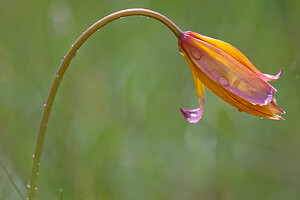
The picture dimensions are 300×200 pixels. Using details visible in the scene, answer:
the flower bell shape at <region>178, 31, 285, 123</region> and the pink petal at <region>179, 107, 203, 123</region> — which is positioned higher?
the flower bell shape at <region>178, 31, 285, 123</region>

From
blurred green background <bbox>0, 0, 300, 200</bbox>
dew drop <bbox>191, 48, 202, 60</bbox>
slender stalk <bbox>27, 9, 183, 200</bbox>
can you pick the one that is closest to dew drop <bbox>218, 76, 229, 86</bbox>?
dew drop <bbox>191, 48, 202, 60</bbox>

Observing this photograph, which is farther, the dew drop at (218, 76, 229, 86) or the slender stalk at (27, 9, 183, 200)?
the dew drop at (218, 76, 229, 86)

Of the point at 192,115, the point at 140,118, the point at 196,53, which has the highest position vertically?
the point at 196,53

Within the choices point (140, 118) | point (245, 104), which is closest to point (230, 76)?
point (245, 104)

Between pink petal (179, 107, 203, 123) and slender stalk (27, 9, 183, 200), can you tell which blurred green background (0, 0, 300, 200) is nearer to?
slender stalk (27, 9, 183, 200)

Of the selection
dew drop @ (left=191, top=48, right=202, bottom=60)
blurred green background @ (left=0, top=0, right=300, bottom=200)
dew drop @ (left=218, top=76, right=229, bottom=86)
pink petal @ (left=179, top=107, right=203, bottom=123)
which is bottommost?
blurred green background @ (left=0, top=0, right=300, bottom=200)

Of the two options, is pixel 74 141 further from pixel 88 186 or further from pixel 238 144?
pixel 238 144

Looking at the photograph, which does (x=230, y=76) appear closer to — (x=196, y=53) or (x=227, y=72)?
(x=227, y=72)
